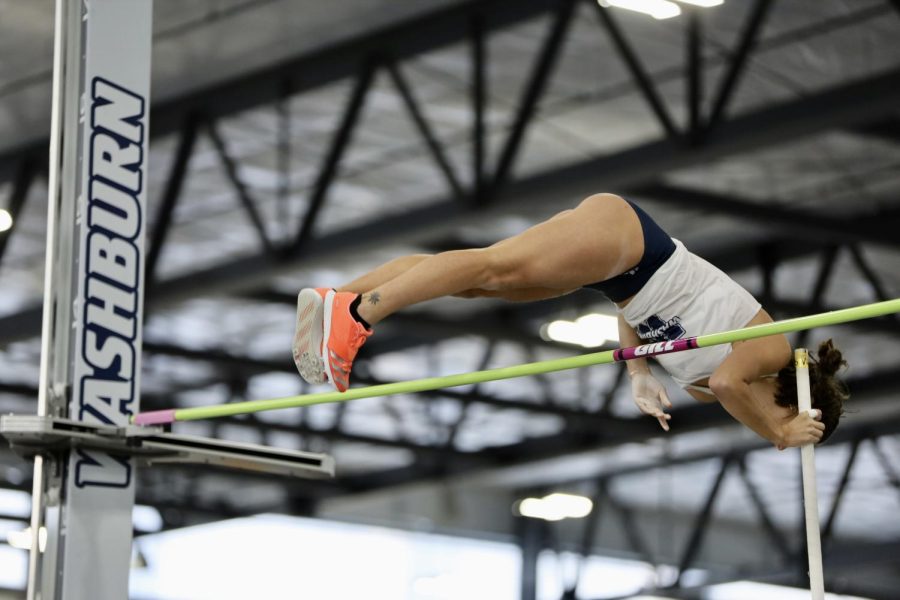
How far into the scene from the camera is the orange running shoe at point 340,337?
15.9 feet

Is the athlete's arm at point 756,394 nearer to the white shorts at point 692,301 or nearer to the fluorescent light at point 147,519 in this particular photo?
the white shorts at point 692,301

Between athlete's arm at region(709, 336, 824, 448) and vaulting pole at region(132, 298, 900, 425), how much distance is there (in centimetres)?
29

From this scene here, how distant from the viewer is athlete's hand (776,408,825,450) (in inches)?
195

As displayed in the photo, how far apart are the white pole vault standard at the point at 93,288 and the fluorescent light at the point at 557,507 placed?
51.6ft

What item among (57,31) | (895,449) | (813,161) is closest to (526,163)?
Answer: (813,161)

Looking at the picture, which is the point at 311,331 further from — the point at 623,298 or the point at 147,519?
the point at 147,519

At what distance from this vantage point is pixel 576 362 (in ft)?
16.4

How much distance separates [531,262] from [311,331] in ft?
2.36

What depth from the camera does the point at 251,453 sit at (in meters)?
5.45

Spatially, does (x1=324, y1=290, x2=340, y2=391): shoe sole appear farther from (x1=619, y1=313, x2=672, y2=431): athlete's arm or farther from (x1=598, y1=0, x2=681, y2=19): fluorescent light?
(x1=598, y1=0, x2=681, y2=19): fluorescent light

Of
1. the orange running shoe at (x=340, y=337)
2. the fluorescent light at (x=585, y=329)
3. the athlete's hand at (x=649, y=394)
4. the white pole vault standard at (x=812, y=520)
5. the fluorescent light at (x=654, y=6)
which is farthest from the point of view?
the fluorescent light at (x=585, y=329)

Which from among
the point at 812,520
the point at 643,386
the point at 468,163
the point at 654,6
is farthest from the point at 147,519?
the point at 812,520

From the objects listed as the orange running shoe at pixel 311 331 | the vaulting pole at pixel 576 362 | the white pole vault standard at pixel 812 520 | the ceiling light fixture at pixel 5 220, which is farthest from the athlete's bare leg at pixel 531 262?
the ceiling light fixture at pixel 5 220

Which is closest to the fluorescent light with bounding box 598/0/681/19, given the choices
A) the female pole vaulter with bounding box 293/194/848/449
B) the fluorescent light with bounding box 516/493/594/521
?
the female pole vaulter with bounding box 293/194/848/449
